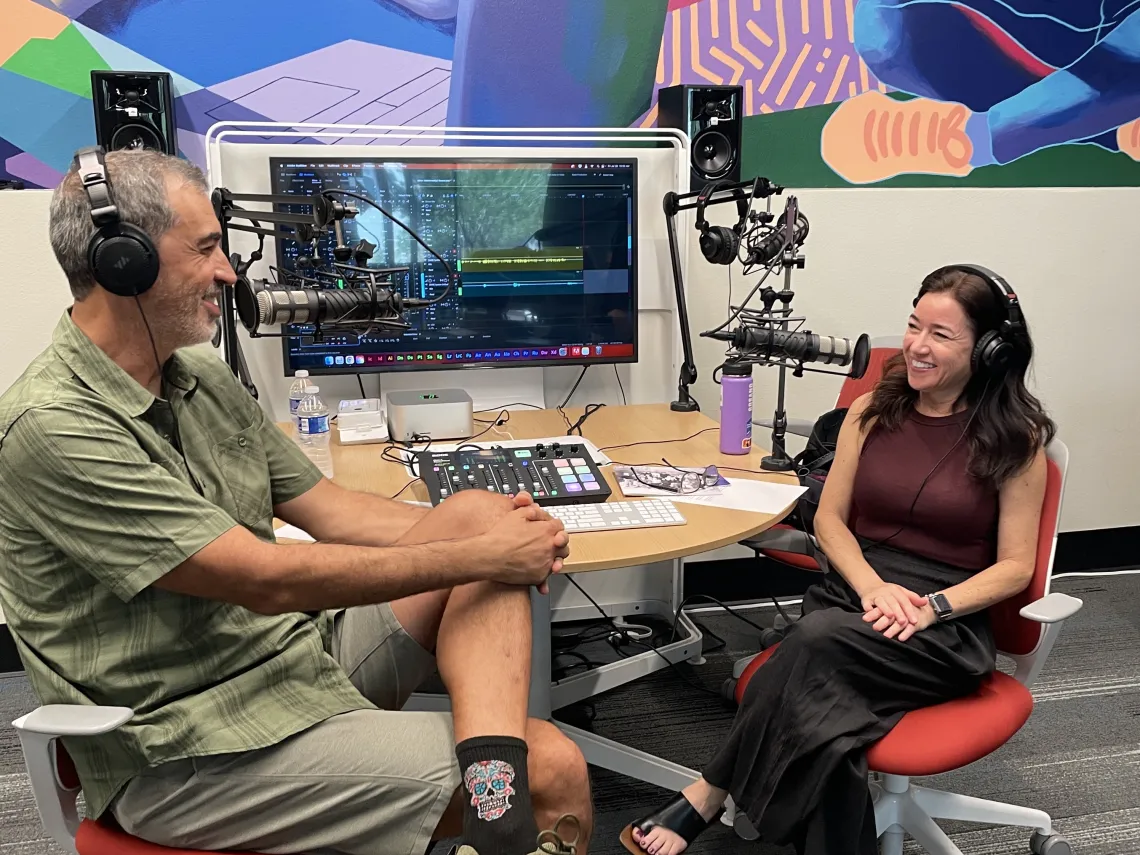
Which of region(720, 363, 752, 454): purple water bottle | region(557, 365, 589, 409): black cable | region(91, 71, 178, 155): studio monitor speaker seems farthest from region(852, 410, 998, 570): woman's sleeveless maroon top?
region(91, 71, 178, 155): studio monitor speaker

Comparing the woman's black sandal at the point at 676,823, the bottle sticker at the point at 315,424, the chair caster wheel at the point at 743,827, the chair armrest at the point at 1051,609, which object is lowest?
the chair caster wheel at the point at 743,827

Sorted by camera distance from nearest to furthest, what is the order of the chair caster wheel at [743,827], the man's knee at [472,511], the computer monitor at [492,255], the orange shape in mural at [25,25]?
the man's knee at [472,511] → the chair caster wheel at [743,827] → the computer monitor at [492,255] → the orange shape in mural at [25,25]

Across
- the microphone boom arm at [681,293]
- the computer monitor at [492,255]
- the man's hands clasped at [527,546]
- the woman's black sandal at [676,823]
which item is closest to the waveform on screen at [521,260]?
the computer monitor at [492,255]

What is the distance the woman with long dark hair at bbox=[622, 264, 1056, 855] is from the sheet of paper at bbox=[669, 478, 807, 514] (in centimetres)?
14

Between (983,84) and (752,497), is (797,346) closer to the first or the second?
(752,497)

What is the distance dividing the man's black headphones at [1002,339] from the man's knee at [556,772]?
107 centimetres

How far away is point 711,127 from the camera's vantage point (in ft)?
8.47

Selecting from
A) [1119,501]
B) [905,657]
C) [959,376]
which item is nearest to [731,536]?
[905,657]

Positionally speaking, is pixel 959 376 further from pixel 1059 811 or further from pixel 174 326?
pixel 174 326

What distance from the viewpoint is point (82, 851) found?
4.01 ft

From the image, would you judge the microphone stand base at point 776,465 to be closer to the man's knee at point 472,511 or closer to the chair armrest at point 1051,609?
the chair armrest at point 1051,609

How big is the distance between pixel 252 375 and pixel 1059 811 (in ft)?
7.21

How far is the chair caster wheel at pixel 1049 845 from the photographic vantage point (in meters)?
1.86

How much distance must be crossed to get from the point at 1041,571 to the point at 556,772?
1010mm
